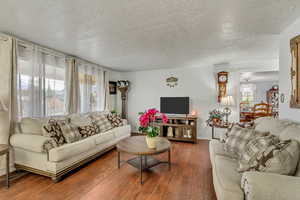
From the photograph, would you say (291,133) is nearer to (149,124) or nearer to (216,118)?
(149,124)

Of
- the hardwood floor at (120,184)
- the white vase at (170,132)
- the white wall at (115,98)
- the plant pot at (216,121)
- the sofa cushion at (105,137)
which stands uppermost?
the white wall at (115,98)

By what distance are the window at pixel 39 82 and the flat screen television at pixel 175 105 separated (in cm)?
278

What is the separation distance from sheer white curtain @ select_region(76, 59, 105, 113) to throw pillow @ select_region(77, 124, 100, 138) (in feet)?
3.07

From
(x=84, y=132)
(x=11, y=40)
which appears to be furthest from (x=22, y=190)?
(x=11, y=40)

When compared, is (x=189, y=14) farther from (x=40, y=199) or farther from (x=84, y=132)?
(x=40, y=199)

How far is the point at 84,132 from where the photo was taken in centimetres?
287

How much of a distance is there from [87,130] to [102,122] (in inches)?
21.5

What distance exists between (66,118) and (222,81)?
13.5 feet

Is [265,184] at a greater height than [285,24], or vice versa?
[285,24]

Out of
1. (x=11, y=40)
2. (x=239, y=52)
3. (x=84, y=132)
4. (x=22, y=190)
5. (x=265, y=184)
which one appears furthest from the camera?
(x=239, y=52)

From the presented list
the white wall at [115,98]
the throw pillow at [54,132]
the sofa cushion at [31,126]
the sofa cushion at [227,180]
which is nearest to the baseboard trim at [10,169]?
the sofa cushion at [31,126]

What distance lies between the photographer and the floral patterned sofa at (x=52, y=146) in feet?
6.90

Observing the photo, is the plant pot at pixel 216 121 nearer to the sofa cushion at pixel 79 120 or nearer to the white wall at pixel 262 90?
the sofa cushion at pixel 79 120

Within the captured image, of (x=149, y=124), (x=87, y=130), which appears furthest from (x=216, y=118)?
(x=87, y=130)
